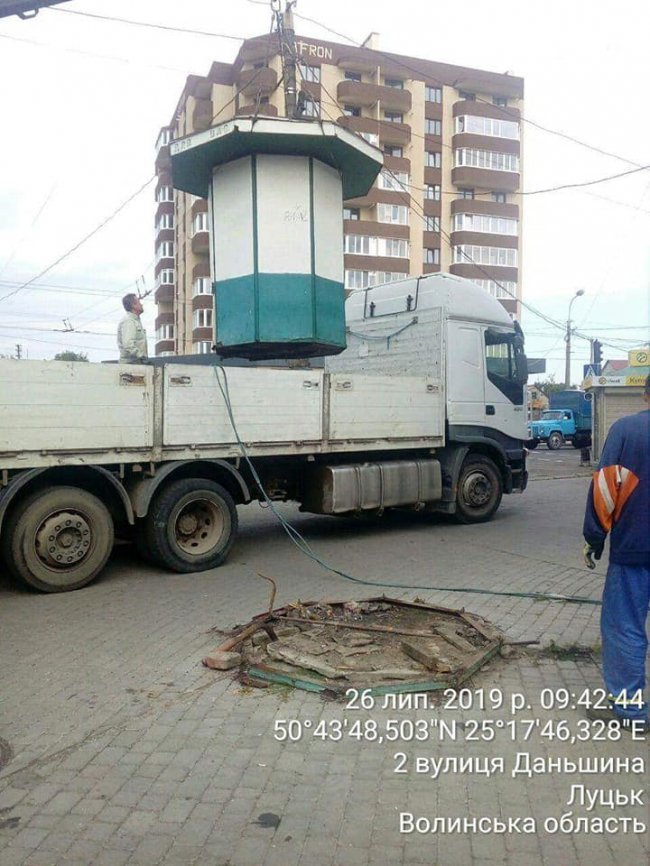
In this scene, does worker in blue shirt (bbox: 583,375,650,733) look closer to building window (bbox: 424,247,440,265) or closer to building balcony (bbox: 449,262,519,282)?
building balcony (bbox: 449,262,519,282)

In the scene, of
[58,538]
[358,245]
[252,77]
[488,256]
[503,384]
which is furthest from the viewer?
[488,256]

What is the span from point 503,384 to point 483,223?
1743 inches

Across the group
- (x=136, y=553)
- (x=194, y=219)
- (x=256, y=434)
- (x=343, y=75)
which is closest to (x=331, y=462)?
(x=256, y=434)

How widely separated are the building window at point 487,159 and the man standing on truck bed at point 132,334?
48.9 metres

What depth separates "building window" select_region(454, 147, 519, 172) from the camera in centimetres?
5181

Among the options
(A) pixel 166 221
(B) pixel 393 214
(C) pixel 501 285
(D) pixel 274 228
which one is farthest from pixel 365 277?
(D) pixel 274 228

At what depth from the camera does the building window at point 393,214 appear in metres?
49.5

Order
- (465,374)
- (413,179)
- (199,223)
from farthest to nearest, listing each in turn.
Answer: (413,179) < (199,223) < (465,374)

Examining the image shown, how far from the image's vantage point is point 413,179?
2051 inches

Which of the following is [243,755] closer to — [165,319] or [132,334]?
[132,334]

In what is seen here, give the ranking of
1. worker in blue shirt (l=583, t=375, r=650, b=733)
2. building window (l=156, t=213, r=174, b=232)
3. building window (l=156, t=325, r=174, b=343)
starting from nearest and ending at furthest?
worker in blue shirt (l=583, t=375, r=650, b=733) < building window (l=156, t=325, r=174, b=343) < building window (l=156, t=213, r=174, b=232)

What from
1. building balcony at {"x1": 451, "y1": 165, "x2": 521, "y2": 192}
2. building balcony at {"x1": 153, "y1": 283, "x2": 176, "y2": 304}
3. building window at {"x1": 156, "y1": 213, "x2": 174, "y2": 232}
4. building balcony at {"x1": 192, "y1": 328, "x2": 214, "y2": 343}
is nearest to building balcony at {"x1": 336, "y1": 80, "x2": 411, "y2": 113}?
building balcony at {"x1": 451, "y1": 165, "x2": 521, "y2": 192}

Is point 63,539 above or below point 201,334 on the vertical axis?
below

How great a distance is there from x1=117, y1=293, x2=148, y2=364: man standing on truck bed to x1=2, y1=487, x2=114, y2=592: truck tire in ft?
5.44
